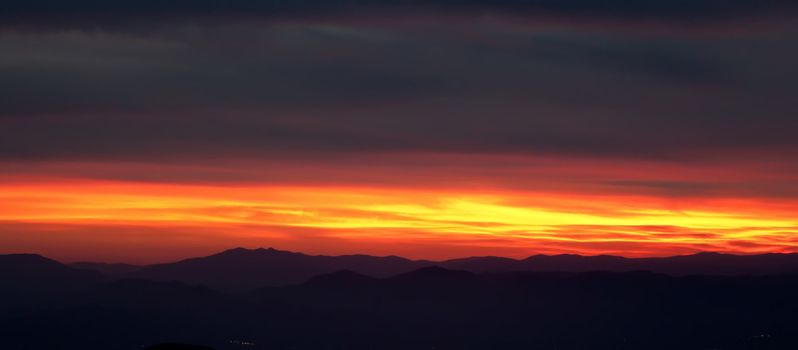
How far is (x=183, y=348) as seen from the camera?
441ft

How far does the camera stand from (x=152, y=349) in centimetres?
13250

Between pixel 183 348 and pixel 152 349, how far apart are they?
393 centimetres
